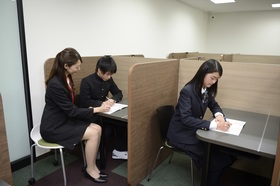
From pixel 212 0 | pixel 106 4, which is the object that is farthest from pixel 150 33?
pixel 212 0

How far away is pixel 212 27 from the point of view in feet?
23.4

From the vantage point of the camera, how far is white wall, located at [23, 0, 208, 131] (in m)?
2.20

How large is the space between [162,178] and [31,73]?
66.1 inches

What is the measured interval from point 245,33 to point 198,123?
6.28 meters

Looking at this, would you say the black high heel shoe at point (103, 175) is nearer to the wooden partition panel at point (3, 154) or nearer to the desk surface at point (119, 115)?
the desk surface at point (119, 115)

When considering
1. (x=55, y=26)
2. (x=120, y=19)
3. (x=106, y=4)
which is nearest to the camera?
(x=55, y=26)

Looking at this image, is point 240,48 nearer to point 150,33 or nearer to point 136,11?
point 150,33

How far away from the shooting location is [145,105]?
188cm

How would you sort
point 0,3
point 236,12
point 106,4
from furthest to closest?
point 236,12, point 106,4, point 0,3

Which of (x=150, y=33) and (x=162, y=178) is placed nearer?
(x=162, y=178)

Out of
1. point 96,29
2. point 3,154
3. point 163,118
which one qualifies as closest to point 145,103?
point 163,118

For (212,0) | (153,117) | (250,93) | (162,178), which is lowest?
(162,178)

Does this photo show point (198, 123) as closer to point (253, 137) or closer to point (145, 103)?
point (253, 137)

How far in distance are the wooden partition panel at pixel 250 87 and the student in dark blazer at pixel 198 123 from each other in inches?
14.7
